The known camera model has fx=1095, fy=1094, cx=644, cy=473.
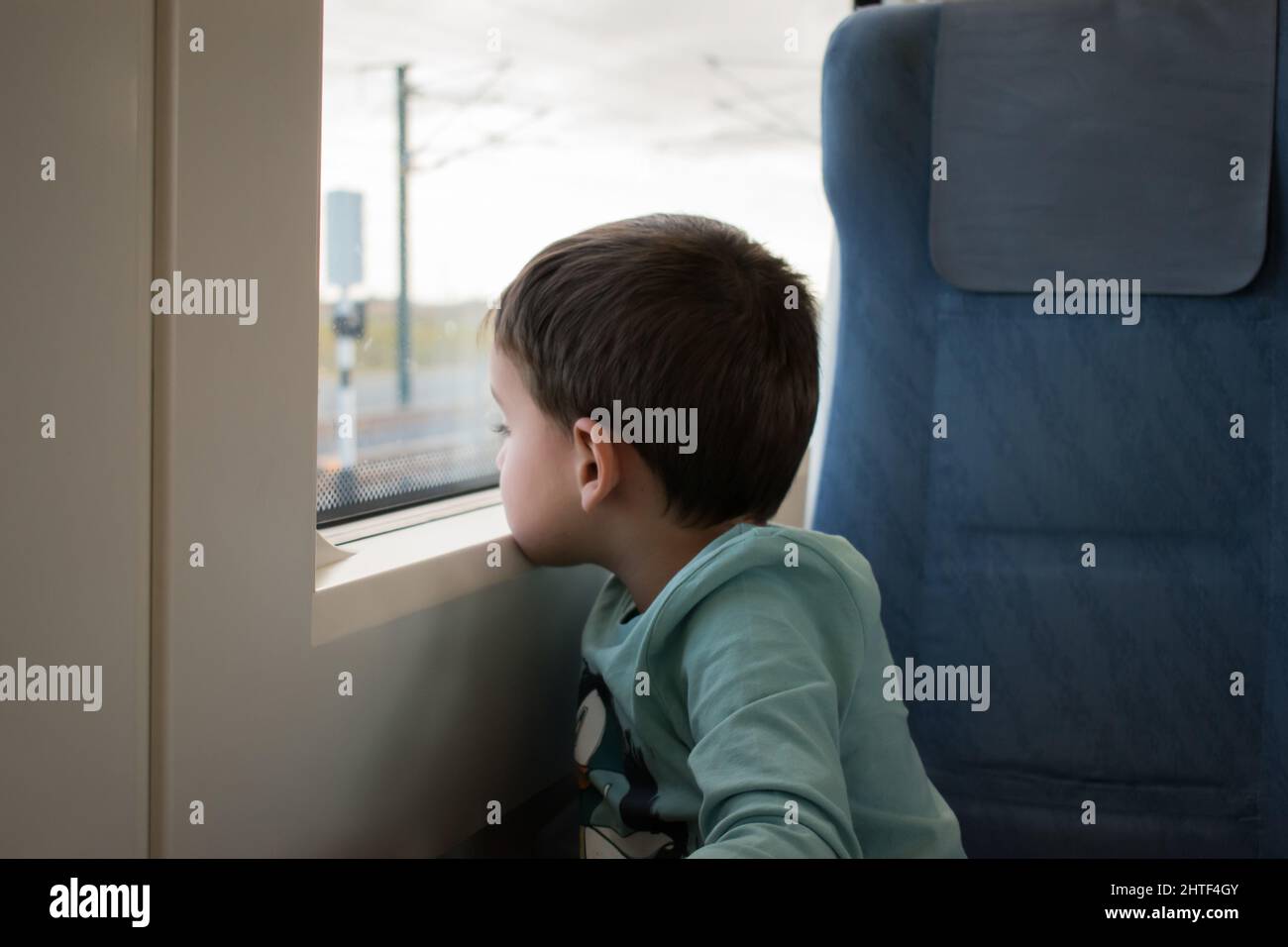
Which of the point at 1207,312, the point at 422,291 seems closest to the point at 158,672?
the point at 422,291

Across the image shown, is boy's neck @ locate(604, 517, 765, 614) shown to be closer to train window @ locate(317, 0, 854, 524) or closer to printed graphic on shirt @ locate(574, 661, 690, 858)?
printed graphic on shirt @ locate(574, 661, 690, 858)

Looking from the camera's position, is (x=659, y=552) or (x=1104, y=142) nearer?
(x=659, y=552)

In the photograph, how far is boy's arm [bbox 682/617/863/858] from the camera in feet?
2.16

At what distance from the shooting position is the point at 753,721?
0.70 m

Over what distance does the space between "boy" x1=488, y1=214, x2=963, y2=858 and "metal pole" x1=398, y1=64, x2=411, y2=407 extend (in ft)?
0.80

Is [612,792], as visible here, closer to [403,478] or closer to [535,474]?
[535,474]

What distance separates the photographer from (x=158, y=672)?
62cm

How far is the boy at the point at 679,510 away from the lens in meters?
0.81

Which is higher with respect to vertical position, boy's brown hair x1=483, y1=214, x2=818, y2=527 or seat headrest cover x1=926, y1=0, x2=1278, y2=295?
seat headrest cover x1=926, y1=0, x2=1278, y2=295

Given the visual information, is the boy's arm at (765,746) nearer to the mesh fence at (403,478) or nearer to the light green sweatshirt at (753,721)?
the light green sweatshirt at (753,721)

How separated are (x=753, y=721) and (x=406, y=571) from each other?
0.29 meters

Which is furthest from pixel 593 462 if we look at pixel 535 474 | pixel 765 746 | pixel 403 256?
pixel 403 256

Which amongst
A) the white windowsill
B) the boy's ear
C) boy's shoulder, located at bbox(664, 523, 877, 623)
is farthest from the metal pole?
boy's shoulder, located at bbox(664, 523, 877, 623)

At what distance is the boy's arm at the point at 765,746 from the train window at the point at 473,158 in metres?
0.39
